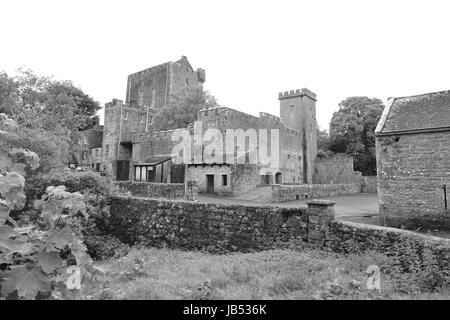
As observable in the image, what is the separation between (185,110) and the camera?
114 ft

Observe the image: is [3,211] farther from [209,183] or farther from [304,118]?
[304,118]

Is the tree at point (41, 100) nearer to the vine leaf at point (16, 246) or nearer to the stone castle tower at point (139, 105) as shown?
the stone castle tower at point (139, 105)

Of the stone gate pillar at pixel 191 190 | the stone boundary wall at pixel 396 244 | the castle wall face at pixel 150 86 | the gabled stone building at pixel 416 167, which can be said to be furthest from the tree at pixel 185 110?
the stone boundary wall at pixel 396 244

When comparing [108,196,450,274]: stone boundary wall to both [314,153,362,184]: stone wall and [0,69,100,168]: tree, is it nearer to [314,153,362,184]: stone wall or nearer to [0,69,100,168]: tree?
[0,69,100,168]: tree

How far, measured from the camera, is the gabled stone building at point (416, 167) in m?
12.2

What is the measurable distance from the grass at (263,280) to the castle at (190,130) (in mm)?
10689

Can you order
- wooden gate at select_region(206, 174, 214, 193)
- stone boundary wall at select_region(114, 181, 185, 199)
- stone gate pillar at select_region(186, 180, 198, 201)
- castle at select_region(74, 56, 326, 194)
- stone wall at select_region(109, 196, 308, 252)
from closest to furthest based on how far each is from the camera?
stone wall at select_region(109, 196, 308, 252) < stone gate pillar at select_region(186, 180, 198, 201) < stone boundary wall at select_region(114, 181, 185, 199) < wooden gate at select_region(206, 174, 214, 193) < castle at select_region(74, 56, 326, 194)

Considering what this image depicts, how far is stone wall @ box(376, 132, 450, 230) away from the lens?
12234 millimetres

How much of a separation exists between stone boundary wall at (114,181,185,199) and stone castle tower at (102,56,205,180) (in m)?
13.6

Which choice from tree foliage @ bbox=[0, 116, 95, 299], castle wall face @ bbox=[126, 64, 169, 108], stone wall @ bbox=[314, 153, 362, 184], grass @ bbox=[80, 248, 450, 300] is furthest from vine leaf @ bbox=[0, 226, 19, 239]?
castle wall face @ bbox=[126, 64, 169, 108]

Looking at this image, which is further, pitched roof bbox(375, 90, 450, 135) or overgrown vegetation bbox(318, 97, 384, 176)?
overgrown vegetation bbox(318, 97, 384, 176)

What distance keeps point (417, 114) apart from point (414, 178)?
3.36 meters

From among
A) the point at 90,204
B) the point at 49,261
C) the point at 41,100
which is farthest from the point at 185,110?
the point at 49,261

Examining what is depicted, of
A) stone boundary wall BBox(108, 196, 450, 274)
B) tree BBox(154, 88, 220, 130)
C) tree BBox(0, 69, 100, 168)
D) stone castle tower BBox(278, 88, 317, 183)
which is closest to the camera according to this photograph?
stone boundary wall BBox(108, 196, 450, 274)
